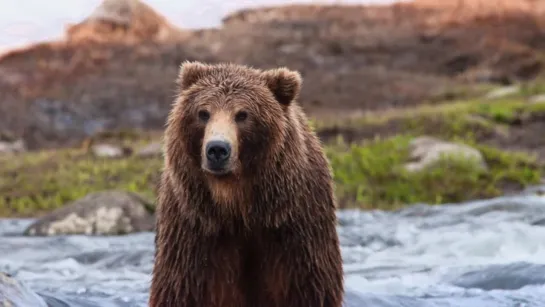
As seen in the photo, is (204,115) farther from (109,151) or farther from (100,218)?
(109,151)

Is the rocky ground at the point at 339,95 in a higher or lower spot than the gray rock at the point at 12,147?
higher

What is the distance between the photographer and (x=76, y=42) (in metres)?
31.9

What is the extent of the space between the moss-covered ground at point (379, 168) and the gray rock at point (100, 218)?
2.03m

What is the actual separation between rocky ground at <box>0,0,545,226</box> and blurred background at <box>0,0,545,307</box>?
0.18 feet

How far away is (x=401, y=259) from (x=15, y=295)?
180 inches

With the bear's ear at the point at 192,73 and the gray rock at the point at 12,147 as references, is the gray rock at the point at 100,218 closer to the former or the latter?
the bear's ear at the point at 192,73

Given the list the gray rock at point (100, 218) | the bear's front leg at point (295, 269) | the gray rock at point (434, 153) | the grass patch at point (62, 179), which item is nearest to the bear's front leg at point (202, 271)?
the bear's front leg at point (295, 269)

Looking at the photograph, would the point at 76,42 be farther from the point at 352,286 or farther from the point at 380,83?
the point at 352,286

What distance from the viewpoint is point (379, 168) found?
1410cm

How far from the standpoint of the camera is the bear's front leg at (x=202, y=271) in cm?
475

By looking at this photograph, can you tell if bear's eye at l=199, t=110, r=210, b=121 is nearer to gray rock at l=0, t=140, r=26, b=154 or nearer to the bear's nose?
the bear's nose

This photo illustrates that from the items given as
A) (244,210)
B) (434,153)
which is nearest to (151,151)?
(434,153)

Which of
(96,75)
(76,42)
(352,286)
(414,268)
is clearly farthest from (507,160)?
(76,42)

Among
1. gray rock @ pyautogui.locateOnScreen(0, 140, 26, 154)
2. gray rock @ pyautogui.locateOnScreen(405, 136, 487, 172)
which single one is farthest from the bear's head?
gray rock @ pyautogui.locateOnScreen(0, 140, 26, 154)
